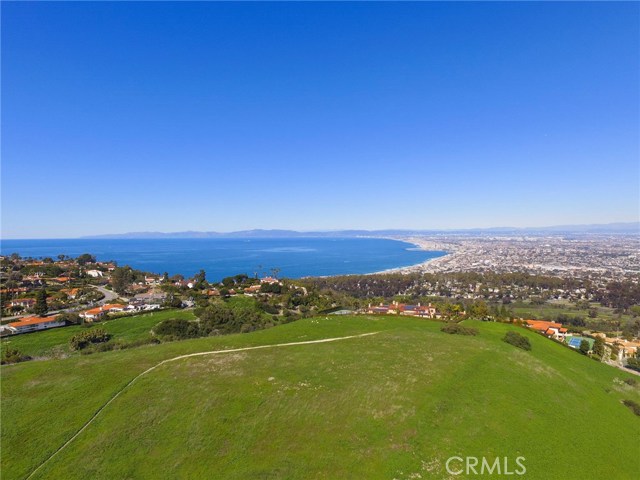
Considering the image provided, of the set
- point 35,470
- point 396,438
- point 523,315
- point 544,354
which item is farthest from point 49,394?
point 523,315

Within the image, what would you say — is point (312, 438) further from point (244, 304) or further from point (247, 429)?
point (244, 304)

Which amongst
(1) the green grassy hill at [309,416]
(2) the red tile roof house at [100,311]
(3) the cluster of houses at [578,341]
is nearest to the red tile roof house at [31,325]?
(2) the red tile roof house at [100,311]

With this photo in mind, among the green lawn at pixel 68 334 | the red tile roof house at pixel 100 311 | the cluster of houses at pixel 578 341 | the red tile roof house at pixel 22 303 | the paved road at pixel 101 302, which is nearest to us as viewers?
the green lawn at pixel 68 334

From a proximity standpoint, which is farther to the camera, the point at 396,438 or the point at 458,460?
the point at 396,438

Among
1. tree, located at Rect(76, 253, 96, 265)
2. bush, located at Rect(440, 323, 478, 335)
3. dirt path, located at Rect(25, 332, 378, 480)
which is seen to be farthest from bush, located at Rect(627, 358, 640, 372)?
tree, located at Rect(76, 253, 96, 265)

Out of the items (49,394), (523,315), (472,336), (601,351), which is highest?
(49,394)

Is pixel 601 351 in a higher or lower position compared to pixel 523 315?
higher

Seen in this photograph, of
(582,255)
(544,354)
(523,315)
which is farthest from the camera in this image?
(582,255)

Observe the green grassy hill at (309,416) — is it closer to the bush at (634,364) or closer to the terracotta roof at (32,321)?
the bush at (634,364)
